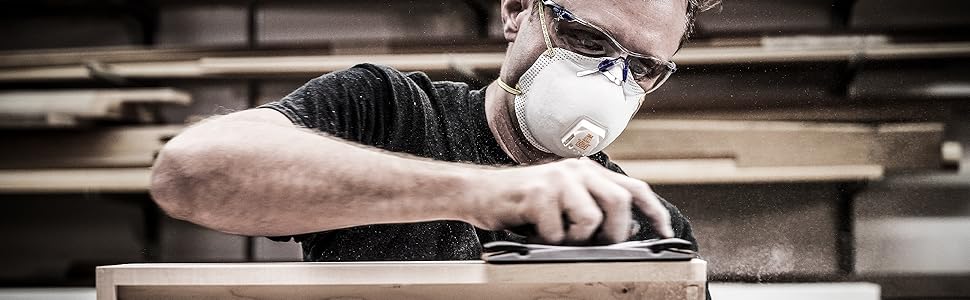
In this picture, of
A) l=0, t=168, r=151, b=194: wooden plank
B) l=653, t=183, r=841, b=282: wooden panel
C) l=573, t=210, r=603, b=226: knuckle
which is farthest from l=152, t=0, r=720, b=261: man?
l=0, t=168, r=151, b=194: wooden plank

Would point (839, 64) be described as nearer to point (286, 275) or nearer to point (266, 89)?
point (266, 89)

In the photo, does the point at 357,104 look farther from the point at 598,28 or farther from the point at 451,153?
the point at 598,28

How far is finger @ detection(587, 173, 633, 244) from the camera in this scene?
33.5 inches

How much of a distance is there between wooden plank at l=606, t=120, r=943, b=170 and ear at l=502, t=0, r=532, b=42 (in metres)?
0.82

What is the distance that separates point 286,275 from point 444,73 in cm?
153

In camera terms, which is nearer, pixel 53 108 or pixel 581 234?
pixel 581 234

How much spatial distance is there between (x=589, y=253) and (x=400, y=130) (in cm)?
68

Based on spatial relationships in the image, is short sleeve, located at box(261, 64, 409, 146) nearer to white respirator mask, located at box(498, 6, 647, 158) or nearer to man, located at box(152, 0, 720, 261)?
man, located at box(152, 0, 720, 261)

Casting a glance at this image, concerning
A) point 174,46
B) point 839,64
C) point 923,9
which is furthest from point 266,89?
point 923,9

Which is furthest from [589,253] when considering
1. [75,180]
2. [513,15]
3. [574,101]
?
[75,180]

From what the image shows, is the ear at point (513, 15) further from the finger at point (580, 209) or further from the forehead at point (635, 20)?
the finger at point (580, 209)

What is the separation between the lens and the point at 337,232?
4.42 feet

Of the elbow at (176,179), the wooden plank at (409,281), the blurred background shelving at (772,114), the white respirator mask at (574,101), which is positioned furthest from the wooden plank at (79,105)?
the wooden plank at (409,281)

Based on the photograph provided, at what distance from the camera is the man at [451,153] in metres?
0.87
